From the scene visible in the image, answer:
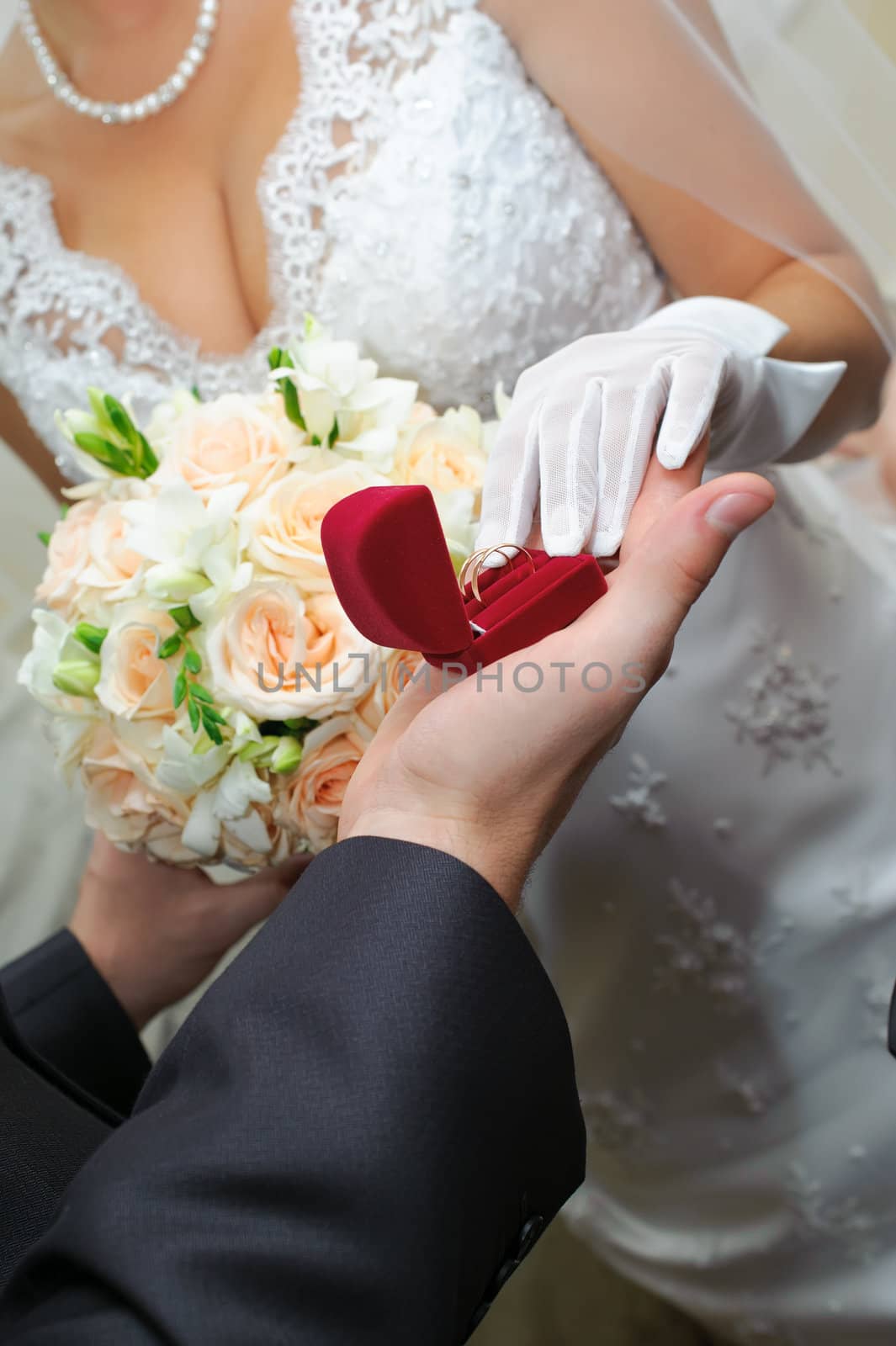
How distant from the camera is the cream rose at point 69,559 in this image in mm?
740

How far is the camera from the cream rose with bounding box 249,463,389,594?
656 mm

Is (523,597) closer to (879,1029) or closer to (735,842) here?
(735,842)

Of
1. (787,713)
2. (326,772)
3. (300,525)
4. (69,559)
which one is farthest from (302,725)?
(787,713)

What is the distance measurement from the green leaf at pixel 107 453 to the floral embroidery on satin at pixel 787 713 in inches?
23.8

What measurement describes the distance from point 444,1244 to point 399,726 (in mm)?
290

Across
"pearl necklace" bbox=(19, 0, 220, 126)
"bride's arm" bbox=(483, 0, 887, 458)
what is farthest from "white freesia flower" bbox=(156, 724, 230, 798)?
"pearl necklace" bbox=(19, 0, 220, 126)

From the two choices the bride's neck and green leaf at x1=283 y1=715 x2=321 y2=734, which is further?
the bride's neck

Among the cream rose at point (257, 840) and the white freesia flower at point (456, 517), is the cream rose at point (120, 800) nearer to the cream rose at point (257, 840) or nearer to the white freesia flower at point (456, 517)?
the cream rose at point (257, 840)

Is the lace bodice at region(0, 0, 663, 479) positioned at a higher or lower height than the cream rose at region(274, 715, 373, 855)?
higher

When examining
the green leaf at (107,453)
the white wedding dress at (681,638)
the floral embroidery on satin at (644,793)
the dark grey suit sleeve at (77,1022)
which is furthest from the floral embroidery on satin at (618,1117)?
the green leaf at (107,453)

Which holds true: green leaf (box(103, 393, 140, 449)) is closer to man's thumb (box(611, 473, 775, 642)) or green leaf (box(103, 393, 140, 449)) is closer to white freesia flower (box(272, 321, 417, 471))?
white freesia flower (box(272, 321, 417, 471))

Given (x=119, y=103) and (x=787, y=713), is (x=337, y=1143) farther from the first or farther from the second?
(x=119, y=103)

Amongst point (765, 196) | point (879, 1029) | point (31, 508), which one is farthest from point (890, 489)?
point (31, 508)

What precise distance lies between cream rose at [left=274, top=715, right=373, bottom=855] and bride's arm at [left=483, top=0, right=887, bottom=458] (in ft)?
1.78
